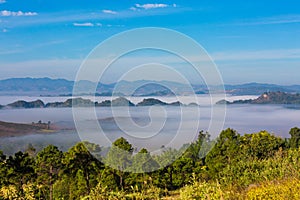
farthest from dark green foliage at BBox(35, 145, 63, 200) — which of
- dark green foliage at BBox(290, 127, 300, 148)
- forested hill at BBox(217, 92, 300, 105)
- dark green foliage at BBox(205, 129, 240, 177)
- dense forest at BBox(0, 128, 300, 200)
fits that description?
forested hill at BBox(217, 92, 300, 105)

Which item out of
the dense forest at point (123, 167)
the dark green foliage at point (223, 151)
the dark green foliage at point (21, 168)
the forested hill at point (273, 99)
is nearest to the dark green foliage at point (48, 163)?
the dense forest at point (123, 167)

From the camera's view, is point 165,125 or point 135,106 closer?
point 165,125

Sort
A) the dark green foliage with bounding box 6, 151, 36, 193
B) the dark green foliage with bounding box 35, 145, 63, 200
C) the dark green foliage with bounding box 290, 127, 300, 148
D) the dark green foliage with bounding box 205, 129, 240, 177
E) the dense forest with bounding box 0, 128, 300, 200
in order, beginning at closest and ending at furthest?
1. the dense forest with bounding box 0, 128, 300, 200
2. the dark green foliage with bounding box 6, 151, 36, 193
3. the dark green foliage with bounding box 35, 145, 63, 200
4. the dark green foliage with bounding box 205, 129, 240, 177
5. the dark green foliage with bounding box 290, 127, 300, 148

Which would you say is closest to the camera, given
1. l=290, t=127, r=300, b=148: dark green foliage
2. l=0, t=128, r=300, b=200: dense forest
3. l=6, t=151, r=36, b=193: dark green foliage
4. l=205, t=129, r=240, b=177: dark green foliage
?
l=0, t=128, r=300, b=200: dense forest

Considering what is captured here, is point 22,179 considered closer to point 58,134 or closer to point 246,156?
point 58,134

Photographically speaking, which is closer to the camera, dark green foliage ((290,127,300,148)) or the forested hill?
dark green foliage ((290,127,300,148))

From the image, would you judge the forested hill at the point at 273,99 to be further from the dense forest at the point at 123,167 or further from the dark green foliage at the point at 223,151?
the dense forest at the point at 123,167

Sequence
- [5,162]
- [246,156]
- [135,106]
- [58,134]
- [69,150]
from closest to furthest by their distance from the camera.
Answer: [135,106] < [5,162] < [69,150] < [246,156] < [58,134]

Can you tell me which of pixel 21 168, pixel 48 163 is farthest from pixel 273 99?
pixel 21 168

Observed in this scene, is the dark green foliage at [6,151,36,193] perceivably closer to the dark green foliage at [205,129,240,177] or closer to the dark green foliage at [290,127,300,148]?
the dark green foliage at [205,129,240,177]

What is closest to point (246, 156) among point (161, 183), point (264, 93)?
point (161, 183)

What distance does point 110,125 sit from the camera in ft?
28.5

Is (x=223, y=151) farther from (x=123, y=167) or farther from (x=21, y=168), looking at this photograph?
(x=21, y=168)

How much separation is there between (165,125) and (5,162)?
549 cm
